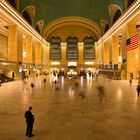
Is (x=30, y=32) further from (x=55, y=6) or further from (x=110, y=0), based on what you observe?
(x=110, y=0)

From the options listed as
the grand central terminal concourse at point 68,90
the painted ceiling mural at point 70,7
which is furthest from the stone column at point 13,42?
the painted ceiling mural at point 70,7

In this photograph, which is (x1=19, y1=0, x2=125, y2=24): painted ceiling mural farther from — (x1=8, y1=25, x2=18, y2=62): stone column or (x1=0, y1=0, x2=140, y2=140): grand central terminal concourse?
(x1=8, y1=25, x2=18, y2=62): stone column

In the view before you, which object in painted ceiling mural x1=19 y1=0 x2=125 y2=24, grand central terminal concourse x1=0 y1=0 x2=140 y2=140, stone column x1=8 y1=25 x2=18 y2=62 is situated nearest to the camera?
grand central terminal concourse x1=0 y1=0 x2=140 y2=140

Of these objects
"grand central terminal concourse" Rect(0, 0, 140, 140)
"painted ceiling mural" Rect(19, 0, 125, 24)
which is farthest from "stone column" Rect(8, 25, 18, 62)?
"painted ceiling mural" Rect(19, 0, 125, 24)

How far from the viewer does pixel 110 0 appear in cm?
3866

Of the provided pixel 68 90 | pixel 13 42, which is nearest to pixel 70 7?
pixel 13 42

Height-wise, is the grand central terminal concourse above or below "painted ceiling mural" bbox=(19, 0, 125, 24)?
below

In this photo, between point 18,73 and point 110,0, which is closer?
point 18,73

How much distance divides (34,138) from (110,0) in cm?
3623

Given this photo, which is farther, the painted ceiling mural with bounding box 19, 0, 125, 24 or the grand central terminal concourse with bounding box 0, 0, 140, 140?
the painted ceiling mural with bounding box 19, 0, 125, 24

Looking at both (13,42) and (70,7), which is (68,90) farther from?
(70,7)

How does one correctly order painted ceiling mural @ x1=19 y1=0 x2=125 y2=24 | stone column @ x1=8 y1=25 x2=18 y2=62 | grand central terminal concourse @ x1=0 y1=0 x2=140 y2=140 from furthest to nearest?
painted ceiling mural @ x1=19 y1=0 x2=125 y2=24
stone column @ x1=8 y1=25 x2=18 y2=62
grand central terminal concourse @ x1=0 y1=0 x2=140 y2=140

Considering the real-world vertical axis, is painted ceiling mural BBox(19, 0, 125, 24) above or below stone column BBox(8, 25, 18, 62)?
above

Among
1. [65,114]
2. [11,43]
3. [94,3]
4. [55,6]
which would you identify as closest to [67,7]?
[55,6]
